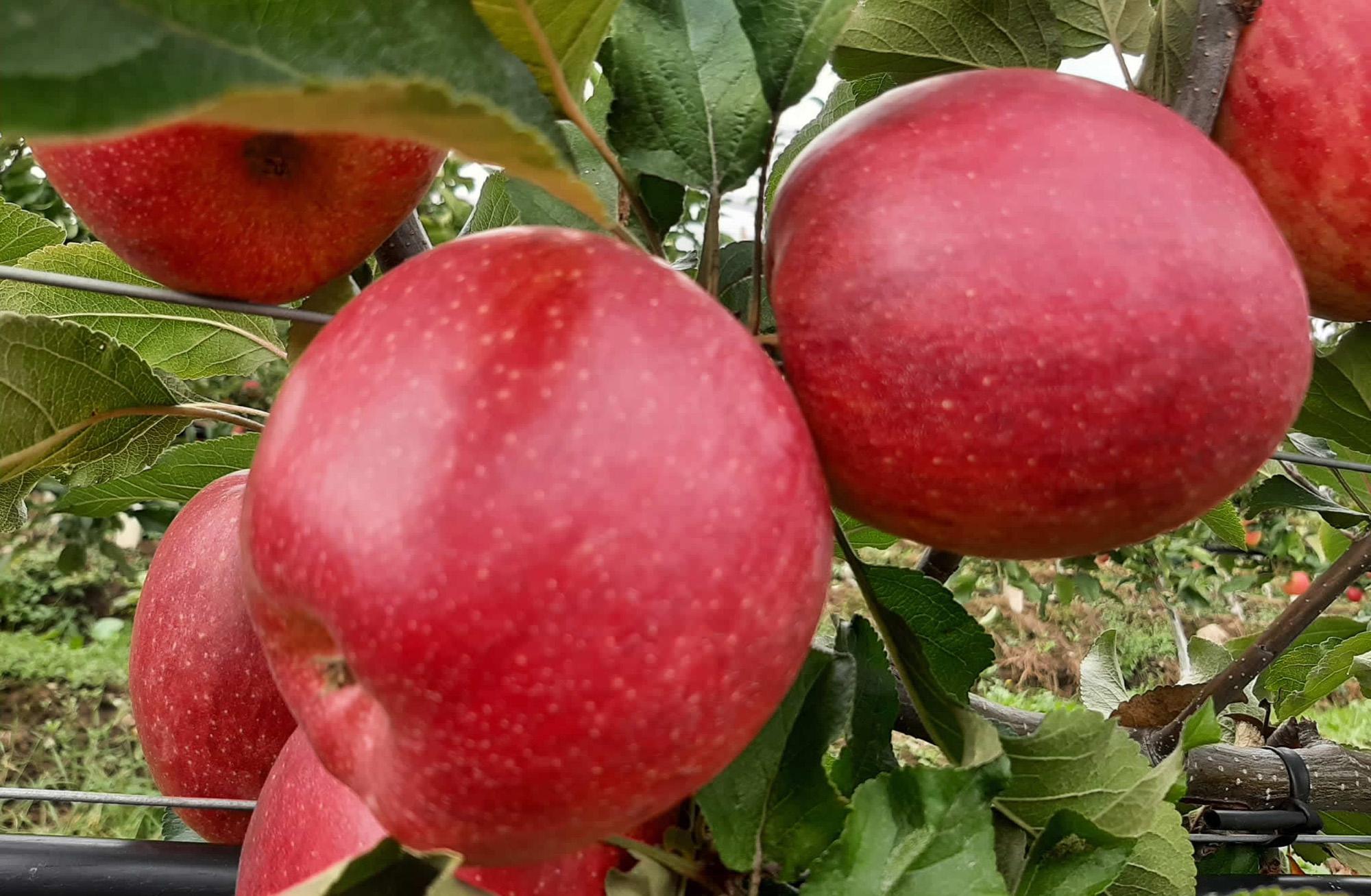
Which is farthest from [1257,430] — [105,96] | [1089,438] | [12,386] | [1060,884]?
[12,386]

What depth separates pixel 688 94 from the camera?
1.37 ft

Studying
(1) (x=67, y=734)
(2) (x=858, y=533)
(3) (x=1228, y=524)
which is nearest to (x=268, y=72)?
(2) (x=858, y=533)

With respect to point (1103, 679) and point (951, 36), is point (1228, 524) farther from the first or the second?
point (951, 36)

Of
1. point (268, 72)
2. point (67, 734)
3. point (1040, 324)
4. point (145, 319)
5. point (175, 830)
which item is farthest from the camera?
point (67, 734)

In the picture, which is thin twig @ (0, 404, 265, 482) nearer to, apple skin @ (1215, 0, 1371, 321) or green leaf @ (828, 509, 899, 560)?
green leaf @ (828, 509, 899, 560)

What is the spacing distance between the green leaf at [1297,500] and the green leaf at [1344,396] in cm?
20

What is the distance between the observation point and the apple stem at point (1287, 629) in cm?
76

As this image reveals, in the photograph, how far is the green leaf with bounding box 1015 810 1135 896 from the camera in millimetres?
430

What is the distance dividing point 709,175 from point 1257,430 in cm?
22

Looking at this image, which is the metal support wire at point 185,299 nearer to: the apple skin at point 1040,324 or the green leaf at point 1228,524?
the apple skin at point 1040,324

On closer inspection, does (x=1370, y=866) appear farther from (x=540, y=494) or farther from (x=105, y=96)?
(x=105, y=96)

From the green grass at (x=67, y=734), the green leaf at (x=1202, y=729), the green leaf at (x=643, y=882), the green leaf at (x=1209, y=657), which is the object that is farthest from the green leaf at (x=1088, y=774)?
the green grass at (x=67, y=734)

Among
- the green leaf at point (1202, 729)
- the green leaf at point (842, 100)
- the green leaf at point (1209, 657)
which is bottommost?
the green leaf at point (1209, 657)

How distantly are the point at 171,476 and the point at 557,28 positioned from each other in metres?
0.48
